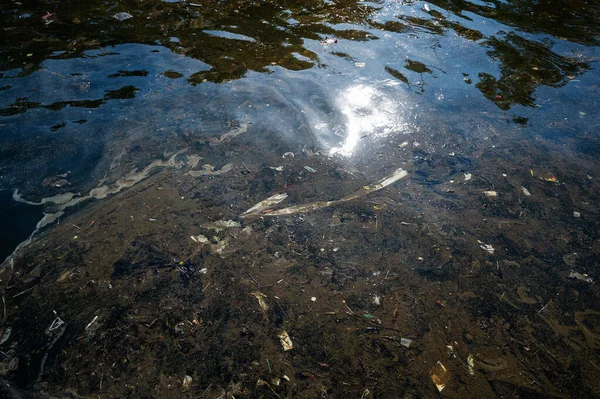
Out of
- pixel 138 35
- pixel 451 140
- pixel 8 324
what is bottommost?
pixel 8 324

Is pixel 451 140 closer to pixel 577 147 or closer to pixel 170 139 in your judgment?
pixel 577 147

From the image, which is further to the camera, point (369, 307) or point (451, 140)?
point (451, 140)

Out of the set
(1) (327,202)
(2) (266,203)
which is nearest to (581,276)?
(1) (327,202)

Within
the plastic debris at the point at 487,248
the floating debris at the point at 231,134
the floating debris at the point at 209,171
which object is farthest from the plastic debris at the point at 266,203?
the plastic debris at the point at 487,248

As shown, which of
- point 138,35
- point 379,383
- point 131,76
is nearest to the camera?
point 379,383

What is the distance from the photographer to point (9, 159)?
3139 millimetres

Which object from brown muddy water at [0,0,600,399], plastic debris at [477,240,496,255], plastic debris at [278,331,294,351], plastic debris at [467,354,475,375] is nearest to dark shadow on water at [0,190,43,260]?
brown muddy water at [0,0,600,399]

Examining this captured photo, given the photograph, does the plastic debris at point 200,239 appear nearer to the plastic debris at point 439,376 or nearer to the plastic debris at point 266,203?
the plastic debris at point 266,203

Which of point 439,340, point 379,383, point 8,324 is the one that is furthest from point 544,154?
point 8,324

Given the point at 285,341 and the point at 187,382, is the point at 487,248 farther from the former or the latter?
the point at 187,382

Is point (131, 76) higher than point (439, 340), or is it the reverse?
point (131, 76)

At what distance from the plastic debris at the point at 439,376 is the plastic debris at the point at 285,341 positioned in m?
0.82

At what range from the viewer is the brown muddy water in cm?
201

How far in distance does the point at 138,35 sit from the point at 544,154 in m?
5.35
